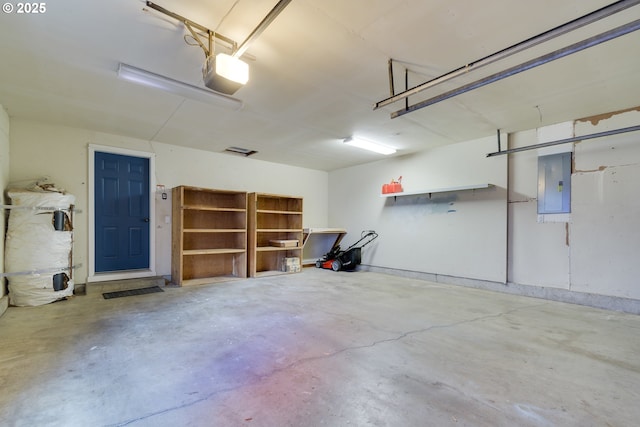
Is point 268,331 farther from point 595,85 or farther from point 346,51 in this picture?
point 595,85

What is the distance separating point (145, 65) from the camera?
2896mm

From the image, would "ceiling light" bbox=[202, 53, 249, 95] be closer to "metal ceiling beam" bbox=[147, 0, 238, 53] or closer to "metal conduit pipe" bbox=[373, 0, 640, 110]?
"metal ceiling beam" bbox=[147, 0, 238, 53]

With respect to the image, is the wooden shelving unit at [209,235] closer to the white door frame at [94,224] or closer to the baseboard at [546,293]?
the white door frame at [94,224]

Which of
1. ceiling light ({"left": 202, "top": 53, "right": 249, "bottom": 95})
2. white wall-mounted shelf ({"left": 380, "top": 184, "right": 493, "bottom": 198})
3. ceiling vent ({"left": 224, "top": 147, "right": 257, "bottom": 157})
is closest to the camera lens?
ceiling light ({"left": 202, "top": 53, "right": 249, "bottom": 95})

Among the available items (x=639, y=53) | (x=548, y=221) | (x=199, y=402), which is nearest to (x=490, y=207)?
(x=548, y=221)

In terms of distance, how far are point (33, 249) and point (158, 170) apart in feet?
7.26

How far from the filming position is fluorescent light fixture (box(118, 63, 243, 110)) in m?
2.92

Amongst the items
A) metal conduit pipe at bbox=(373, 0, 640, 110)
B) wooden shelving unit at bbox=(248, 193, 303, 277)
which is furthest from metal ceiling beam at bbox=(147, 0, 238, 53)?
wooden shelving unit at bbox=(248, 193, 303, 277)

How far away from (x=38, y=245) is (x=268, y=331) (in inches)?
139

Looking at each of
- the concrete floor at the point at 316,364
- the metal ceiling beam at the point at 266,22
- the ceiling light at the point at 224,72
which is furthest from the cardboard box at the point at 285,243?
the metal ceiling beam at the point at 266,22

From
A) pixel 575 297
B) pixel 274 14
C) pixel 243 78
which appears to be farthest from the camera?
pixel 575 297

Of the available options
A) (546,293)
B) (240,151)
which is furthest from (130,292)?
(546,293)

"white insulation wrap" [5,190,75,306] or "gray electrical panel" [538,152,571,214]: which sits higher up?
"gray electrical panel" [538,152,571,214]

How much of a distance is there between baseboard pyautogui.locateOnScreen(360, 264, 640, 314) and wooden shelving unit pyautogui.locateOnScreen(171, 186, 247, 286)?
12.3 ft
